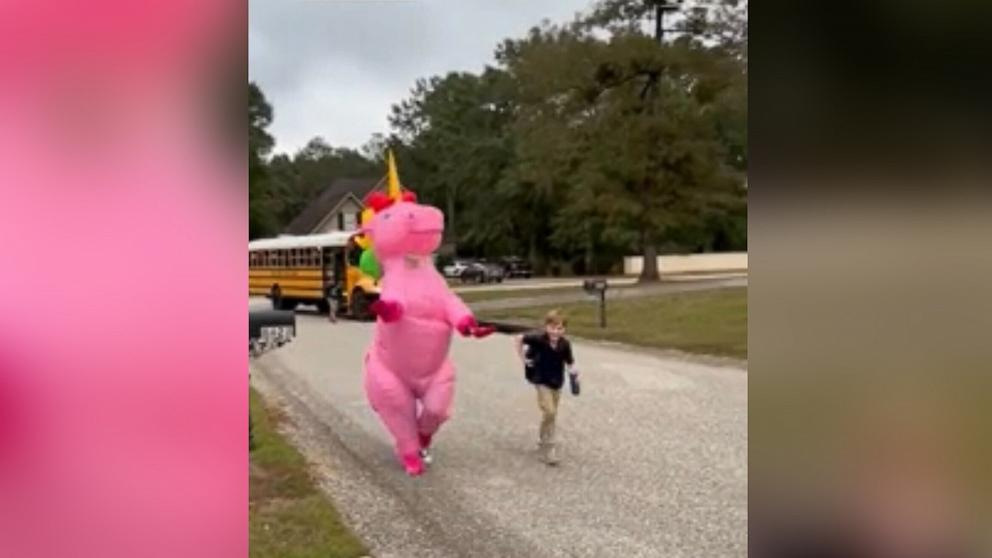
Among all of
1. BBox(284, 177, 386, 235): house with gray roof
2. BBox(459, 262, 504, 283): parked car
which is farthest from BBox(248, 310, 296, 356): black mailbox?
BBox(459, 262, 504, 283): parked car

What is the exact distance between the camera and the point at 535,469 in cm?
168

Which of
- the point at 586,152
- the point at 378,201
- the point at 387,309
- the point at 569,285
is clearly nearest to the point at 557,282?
A: the point at 569,285

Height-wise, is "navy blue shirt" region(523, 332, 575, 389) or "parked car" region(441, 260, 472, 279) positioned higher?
"parked car" region(441, 260, 472, 279)

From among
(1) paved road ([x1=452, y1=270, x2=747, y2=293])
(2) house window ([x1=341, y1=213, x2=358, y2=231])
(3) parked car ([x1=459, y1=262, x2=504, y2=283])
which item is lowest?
(1) paved road ([x1=452, y1=270, x2=747, y2=293])

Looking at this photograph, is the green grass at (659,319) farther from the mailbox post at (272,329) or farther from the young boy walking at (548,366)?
the mailbox post at (272,329)

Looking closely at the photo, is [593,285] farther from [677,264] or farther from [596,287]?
[677,264]

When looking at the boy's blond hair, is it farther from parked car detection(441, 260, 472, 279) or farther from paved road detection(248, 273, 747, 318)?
parked car detection(441, 260, 472, 279)

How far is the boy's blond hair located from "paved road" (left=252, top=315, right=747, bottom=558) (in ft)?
0.54

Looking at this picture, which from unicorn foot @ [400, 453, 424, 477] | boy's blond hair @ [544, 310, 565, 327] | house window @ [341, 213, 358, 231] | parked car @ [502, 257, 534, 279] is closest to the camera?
parked car @ [502, 257, 534, 279]

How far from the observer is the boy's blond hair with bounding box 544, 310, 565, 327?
1529mm

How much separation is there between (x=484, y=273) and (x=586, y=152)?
0.83 ft

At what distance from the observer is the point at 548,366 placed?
5.70 ft

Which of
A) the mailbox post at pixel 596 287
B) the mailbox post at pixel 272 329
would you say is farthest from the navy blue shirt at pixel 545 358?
the mailbox post at pixel 272 329
